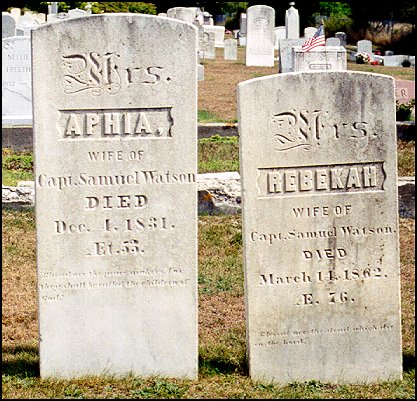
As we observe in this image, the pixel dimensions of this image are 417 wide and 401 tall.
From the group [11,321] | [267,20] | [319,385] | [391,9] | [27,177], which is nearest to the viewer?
[319,385]

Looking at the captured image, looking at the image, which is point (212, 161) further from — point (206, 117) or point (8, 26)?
point (8, 26)

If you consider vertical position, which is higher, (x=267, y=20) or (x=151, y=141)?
(x=267, y=20)

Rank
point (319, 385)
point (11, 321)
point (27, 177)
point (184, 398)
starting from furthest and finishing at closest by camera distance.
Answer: point (27, 177)
point (11, 321)
point (319, 385)
point (184, 398)

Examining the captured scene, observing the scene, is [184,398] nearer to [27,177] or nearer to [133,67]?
[133,67]

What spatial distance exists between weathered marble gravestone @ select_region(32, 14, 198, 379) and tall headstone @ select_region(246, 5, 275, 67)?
24.2 meters

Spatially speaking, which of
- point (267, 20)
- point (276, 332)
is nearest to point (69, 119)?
point (276, 332)

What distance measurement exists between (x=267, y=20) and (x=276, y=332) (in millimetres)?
25150

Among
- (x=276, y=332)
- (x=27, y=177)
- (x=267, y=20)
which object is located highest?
(x=267, y=20)

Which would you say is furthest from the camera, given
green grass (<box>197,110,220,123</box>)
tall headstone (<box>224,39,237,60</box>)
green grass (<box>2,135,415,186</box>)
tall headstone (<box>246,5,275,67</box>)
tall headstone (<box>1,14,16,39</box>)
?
tall headstone (<box>224,39,237,60</box>)

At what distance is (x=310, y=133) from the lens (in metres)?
5.79

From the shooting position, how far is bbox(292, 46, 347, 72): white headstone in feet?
61.7

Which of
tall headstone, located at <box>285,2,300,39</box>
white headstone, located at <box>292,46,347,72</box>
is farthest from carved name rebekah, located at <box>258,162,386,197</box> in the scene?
tall headstone, located at <box>285,2,300,39</box>

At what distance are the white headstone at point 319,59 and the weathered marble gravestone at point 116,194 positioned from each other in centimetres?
1340

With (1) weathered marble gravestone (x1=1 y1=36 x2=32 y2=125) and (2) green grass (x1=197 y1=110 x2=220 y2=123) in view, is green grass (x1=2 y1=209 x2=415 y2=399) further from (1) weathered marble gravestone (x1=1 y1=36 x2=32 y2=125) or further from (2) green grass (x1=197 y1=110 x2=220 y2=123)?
(2) green grass (x1=197 y1=110 x2=220 y2=123)
